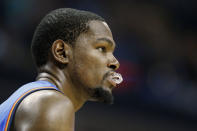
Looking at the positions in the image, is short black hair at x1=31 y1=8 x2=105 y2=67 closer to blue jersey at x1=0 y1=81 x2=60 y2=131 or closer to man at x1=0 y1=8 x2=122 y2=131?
man at x1=0 y1=8 x2=122 y2=131

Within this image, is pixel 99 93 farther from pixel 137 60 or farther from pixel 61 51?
pixel 137 60

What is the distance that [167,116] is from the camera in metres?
8.19

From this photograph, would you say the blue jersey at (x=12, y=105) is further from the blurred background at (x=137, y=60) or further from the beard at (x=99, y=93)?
the blurred background at (x=137, y=60)

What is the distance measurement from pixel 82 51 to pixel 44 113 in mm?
698

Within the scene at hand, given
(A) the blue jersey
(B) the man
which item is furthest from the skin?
(A) the blue jersey

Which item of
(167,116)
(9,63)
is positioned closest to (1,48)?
(9,63)

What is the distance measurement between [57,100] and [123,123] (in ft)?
19.1

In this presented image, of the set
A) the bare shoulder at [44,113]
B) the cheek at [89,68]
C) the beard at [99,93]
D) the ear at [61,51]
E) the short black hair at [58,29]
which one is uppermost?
the short black hair at [58,29]

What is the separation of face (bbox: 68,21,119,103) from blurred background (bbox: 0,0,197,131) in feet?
15.4

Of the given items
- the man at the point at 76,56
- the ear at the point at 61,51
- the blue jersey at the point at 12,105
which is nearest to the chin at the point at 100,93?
the man at the point at 76,56

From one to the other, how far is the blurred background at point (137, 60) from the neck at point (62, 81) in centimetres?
461

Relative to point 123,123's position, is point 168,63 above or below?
above

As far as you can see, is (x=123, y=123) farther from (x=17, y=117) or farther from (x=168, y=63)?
Answer: (x=17, y=117)

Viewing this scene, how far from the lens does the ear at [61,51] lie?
2762 mm
